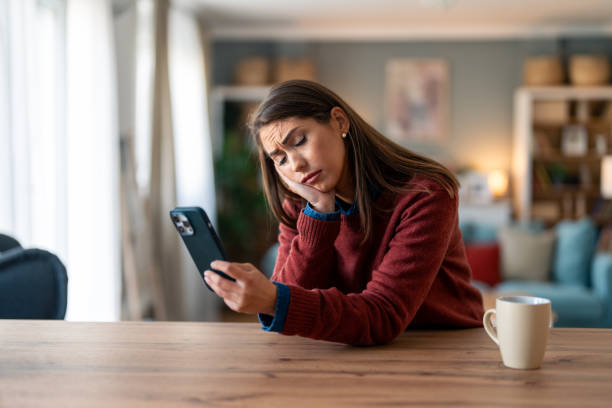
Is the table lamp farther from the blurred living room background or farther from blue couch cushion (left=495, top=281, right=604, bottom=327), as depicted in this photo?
blue couch cushion (left=495, top=281, right=604, bottom=327)

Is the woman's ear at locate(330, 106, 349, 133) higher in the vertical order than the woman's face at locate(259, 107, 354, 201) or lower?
higher

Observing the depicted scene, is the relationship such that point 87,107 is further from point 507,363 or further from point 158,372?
point 507,363

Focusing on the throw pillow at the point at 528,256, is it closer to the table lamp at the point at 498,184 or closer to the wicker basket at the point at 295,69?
the table lamp at the point at 498,184

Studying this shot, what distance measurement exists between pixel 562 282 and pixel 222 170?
3075 millimetres

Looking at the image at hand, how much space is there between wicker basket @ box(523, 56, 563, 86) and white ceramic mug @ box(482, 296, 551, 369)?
580 cm

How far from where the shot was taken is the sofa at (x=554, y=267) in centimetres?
434

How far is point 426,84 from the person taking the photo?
6.61 m

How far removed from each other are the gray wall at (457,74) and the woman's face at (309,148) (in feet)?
18.2

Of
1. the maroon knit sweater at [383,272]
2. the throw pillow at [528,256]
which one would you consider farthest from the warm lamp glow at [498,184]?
the maroon knit sweater at [383,272]

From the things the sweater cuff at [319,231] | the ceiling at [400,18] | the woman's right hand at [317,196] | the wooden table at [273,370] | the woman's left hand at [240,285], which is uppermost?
the ceiling at [400,18]

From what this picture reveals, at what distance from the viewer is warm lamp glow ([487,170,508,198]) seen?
6.39m

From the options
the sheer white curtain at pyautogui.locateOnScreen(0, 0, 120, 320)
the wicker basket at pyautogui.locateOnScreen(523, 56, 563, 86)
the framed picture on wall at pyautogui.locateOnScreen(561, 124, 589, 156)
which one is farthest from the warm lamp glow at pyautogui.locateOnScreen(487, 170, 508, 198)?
the sheer white curtain at pyautogui.locateOnScreen(0, 0, 120, 320)

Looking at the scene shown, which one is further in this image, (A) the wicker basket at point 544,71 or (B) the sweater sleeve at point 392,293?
(A) the wicker basket at point 544,71

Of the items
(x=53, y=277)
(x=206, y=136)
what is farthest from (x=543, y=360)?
(x=206, y=136)
